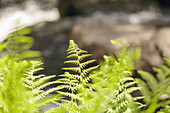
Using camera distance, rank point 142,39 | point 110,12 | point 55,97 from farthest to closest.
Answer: point 110,12 → point 142,39 → point 55,97

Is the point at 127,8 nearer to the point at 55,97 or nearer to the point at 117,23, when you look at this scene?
the point at 117,23

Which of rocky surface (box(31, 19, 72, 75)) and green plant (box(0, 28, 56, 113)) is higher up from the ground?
rocky surface (box(31, 19, 72, 75))

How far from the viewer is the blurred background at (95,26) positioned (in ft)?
9.10

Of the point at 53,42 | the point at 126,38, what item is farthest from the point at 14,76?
the point at 53,42

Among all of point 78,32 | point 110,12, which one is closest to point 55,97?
point 78,32

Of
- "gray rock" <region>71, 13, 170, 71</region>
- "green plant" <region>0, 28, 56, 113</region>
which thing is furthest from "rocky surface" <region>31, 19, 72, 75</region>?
"green plant" <region>0, 28, 56, 113</region>

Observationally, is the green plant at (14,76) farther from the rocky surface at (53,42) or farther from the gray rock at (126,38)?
the rocky surface at (53,42)

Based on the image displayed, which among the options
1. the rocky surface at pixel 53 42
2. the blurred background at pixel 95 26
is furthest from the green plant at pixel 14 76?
the rocky surface at pixel 53 42

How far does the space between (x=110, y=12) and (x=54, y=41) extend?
1.86 meters

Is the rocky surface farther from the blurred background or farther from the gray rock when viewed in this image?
the gray rock

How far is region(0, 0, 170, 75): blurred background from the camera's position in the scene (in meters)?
2.77

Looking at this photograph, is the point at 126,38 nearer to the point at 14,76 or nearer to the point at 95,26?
the point at 95,26

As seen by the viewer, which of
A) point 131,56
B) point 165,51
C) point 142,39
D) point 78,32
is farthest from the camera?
point 78,32

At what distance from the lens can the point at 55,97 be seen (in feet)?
1.36
